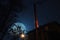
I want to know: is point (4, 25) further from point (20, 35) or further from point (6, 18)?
point (20, 35)

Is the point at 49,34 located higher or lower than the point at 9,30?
lower

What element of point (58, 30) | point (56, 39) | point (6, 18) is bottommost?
point (56, 39)

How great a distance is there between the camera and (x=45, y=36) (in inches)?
679

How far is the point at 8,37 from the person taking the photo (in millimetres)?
22844

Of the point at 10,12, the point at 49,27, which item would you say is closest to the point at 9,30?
the point at 10,12

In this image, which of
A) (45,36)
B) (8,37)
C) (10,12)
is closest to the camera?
(45,36)

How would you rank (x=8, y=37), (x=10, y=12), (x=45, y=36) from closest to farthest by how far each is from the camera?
(x=45, y=36)
(x=10, y=12)
(x=8, y=37)

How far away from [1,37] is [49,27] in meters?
6.88

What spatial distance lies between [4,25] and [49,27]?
596 cm


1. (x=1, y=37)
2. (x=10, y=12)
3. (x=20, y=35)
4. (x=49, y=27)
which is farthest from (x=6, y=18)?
(x=49, y=27)

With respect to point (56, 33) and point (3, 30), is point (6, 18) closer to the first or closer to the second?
point (3, 30)

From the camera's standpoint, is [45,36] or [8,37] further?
[8,37]

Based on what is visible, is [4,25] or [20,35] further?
[20,35]

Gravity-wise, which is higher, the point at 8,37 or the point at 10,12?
the point at 10,12
